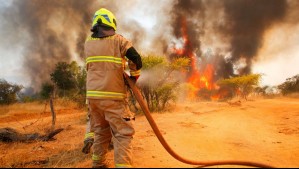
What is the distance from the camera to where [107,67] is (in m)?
3.87

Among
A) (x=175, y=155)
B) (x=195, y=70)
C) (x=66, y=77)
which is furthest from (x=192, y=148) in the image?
(x=195, y=70)

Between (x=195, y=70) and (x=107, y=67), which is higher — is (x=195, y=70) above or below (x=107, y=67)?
above

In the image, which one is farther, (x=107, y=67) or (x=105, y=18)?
(x=105, y=18)

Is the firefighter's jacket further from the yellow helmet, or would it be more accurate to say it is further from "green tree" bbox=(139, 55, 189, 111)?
"green tree" bbox=(139, 55, 189, 111)

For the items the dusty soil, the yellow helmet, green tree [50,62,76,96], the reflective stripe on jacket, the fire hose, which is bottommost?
the dusty soil

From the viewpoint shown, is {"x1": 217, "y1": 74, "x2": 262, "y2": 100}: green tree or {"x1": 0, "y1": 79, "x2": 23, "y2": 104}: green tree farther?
{"x1": 217, "y1": 74, "x2": 262, "y2": 100}: green tree

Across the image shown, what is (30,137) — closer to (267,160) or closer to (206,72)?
(267,160)

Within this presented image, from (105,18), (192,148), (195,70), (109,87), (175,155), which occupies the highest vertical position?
(195,70)

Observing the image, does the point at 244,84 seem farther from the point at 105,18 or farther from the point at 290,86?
the point at 105,18

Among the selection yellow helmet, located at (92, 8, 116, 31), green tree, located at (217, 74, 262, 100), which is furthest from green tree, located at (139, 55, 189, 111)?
green tree, located at (217, 74, 262, 100)

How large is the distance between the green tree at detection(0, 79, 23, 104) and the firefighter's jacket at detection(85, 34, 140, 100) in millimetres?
23316

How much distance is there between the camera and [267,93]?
2816cm

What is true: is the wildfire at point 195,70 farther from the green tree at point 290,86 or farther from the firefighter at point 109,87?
the firefighter at point 109,87

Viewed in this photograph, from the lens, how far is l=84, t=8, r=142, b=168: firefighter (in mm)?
3764
